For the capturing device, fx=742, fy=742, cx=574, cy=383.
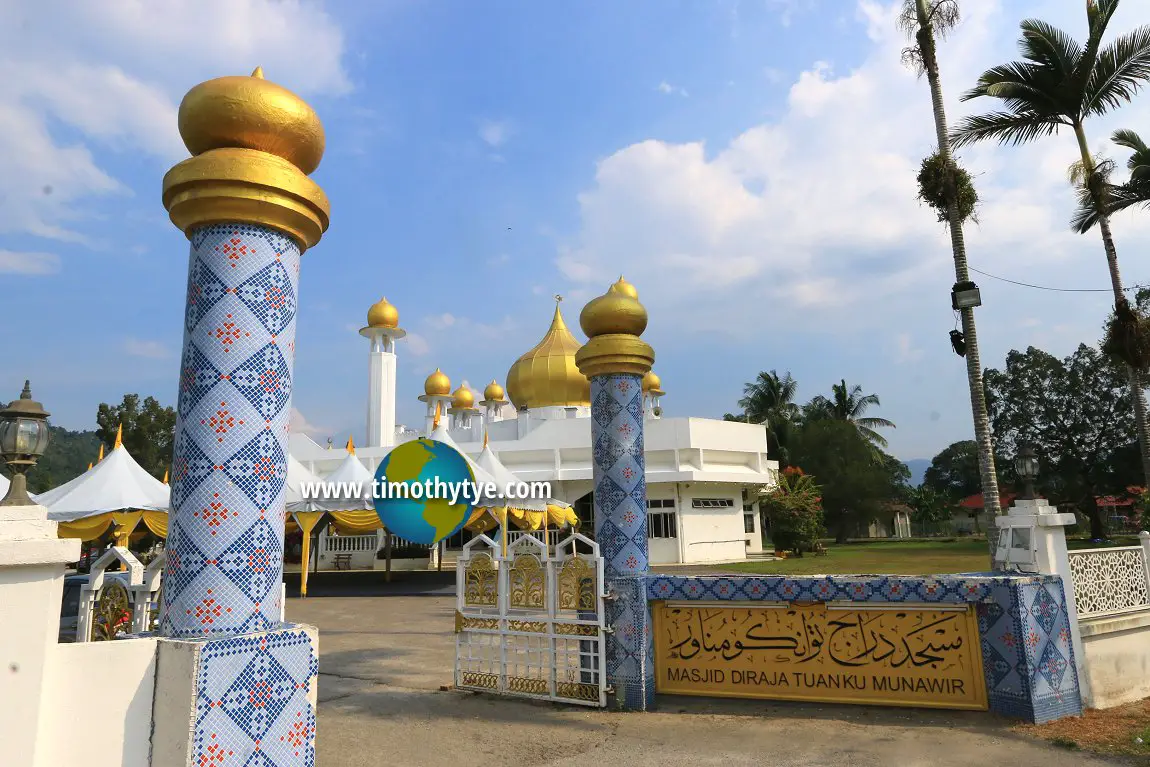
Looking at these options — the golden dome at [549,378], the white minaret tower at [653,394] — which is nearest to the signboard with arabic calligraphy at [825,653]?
the golden dome at [549,378]

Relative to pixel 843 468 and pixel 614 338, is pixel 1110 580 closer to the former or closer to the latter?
pixel 614 338

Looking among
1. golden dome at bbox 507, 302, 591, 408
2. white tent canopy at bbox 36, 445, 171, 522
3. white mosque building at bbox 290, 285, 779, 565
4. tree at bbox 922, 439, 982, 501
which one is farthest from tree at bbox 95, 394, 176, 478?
tree at bbox 922, 439, 982, 501

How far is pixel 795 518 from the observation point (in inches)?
1050

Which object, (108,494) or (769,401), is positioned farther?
(769,401)

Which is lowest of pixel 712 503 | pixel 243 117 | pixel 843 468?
pixel 712 503

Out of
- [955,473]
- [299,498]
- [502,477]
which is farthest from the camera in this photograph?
[955,473]

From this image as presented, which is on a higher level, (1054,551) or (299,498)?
(299,498)

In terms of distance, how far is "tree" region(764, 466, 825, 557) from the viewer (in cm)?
2659

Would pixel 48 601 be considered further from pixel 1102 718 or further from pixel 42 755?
pixel 1102 718

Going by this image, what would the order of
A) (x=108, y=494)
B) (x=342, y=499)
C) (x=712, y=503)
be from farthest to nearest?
(x=712, y=503) → (x=342, y=499) → (x=108, y=494)

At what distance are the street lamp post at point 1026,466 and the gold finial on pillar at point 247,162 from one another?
6424mm

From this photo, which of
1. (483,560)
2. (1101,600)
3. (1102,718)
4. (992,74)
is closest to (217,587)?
(483,560)

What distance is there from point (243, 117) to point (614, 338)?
14.6 feet

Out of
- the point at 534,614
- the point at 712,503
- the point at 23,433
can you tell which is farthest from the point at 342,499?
the point at 712,503
